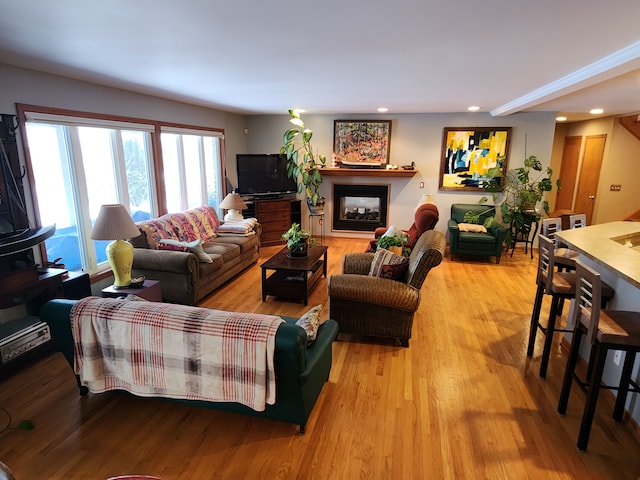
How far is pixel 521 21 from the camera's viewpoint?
1925 mm

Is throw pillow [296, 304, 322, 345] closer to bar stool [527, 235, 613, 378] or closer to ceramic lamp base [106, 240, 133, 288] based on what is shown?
bar stool [527, 235, 613, 378]

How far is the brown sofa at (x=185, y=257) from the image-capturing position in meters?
3.75

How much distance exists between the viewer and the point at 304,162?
692cm

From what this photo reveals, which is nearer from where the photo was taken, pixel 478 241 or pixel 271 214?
pixel 478 241

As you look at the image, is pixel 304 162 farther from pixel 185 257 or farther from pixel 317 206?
pixel 185 257

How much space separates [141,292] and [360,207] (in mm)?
4733

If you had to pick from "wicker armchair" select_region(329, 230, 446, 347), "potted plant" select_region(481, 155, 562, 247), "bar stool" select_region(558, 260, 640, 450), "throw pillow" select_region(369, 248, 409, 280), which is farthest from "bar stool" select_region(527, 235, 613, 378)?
"potted plant" select_region(481, 155, 562, 247)

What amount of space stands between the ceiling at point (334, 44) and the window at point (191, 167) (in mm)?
1198

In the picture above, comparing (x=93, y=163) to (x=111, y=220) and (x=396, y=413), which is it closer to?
(x=111, y=220)

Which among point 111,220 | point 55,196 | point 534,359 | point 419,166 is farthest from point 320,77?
point 419,166

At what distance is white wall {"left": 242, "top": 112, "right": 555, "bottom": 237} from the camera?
5988mm

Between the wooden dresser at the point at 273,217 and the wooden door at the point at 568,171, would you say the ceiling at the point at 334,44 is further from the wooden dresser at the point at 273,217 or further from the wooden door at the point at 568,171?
the wooden door at the point at 568,171

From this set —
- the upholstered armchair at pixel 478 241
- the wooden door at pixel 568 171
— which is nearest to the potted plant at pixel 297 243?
the upholstered armchair at pixel 478 241

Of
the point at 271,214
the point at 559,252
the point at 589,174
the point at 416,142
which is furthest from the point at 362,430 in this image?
the point at 589,174
